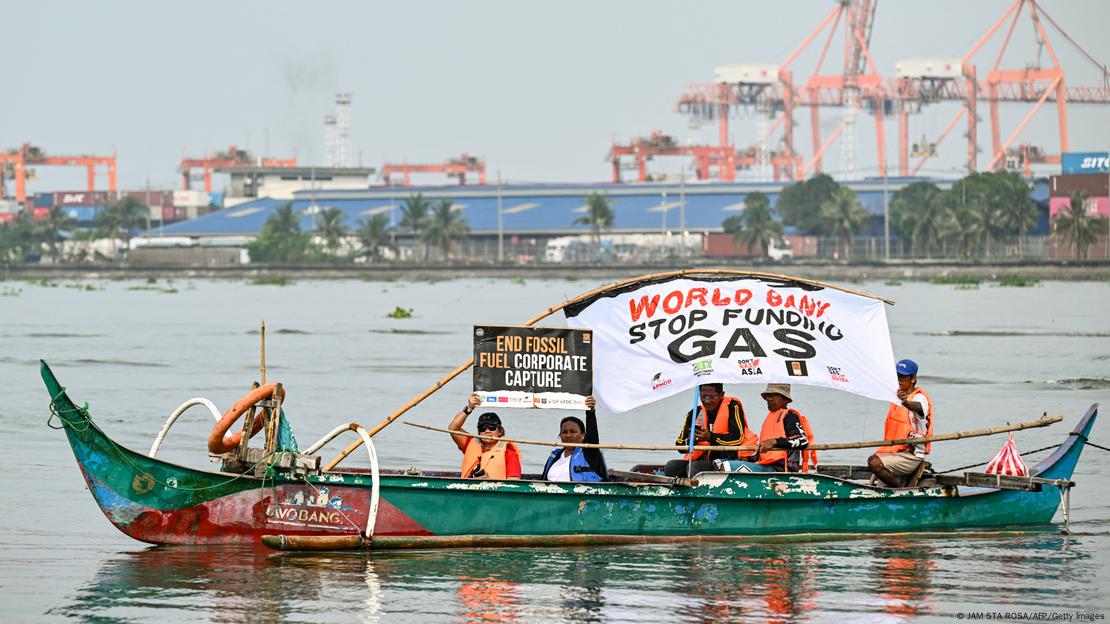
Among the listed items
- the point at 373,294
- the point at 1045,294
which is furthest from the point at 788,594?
the point at 373,294

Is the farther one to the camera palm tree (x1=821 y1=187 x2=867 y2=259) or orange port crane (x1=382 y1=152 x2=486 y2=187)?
orange port crane (x1=382 y1=152 x2=486 y2=187)

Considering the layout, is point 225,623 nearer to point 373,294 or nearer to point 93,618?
point 93,618

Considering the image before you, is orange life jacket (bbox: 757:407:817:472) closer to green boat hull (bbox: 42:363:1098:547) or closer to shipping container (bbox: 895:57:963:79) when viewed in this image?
green boat hull (bbox: 42:363:1098:547)

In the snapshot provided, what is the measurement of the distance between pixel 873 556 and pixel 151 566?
6.87m

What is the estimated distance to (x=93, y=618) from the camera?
13.3m

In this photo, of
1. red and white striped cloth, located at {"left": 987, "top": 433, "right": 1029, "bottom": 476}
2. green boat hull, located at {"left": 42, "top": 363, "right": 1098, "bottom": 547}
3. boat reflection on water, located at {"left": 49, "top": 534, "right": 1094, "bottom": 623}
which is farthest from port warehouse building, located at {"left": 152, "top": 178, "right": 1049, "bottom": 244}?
boat reflection on water, located at {"left": 49, "top": 534, "right": 1094, "bottom": 623}

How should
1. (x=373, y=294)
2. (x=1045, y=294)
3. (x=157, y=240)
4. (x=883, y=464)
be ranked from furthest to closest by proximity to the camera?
(x=157, y=240), (x=373, y=294), (x=1045, y=294), (x=883, y=464)

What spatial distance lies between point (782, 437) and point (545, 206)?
125m

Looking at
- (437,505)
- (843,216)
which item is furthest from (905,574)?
(843,216)

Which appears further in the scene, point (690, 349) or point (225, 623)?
point (690, 349)

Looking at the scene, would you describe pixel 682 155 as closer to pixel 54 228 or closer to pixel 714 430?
pixel 54 228

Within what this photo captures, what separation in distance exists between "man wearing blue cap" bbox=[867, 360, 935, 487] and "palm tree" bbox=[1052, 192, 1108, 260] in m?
94.4

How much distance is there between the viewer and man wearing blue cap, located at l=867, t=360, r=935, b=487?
16.3m

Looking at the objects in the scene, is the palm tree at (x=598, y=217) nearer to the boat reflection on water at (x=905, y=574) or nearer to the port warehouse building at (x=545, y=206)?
the port warehouse building at (x=545, y=206)
